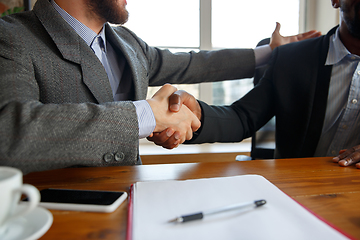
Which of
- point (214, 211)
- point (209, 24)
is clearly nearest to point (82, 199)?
point (214, 211)

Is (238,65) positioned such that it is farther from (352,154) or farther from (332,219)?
(332,219)

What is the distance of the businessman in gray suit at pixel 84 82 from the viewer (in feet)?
1.85

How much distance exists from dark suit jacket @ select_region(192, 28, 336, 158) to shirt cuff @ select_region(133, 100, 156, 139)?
1.07 ft

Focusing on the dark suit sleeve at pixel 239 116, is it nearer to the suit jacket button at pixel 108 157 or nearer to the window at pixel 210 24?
the suit jacket button at pixel 108 157

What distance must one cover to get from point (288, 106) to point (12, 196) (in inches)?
43.6

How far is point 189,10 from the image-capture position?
259 centimetres

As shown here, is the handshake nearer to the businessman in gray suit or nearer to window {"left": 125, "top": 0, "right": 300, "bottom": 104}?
the businessman in gray suit

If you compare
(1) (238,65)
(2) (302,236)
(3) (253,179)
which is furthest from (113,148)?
(1) (238,65)

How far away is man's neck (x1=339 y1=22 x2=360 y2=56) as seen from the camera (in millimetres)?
1139

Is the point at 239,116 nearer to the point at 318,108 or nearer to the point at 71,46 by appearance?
the point at 318,108

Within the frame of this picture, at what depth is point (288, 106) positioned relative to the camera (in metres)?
1.17

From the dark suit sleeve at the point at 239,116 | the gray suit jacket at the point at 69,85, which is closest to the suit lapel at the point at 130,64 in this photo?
the gray suit jacket at the point at 69,85

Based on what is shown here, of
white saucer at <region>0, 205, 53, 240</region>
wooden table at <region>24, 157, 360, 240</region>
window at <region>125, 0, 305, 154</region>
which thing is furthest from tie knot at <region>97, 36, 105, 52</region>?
window at <region>125, 0, 305, 154</region>

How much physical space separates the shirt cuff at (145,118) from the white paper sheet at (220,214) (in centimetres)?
23
